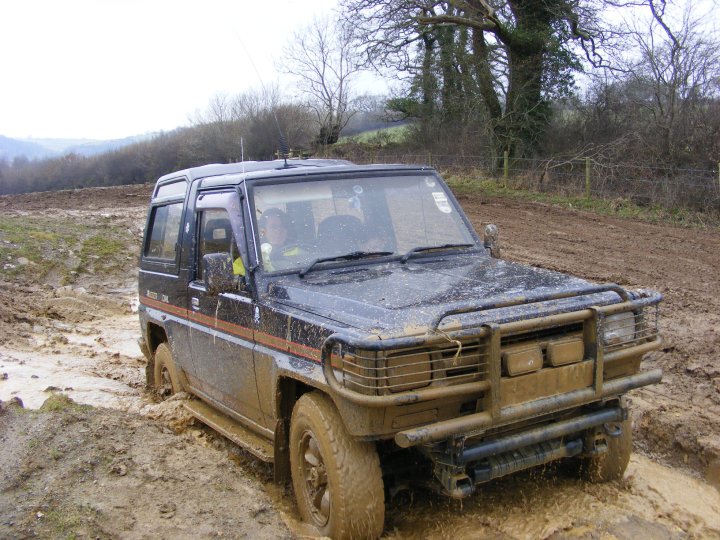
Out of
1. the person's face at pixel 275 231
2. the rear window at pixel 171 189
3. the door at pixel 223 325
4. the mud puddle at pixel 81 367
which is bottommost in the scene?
the mud puddle at pixel 81 367

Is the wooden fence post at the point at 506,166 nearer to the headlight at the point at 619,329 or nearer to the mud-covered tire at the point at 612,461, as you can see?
the mud-covered tire at the point at 612,461

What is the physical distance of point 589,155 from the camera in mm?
21359

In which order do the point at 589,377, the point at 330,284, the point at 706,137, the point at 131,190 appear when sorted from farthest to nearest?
the point at 131,190, the point at 706,137, the point at 330,284, the point at 589,377

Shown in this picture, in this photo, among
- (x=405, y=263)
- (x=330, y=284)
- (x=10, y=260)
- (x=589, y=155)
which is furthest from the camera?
(x=589, y=155)

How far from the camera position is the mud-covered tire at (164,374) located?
6.43 m

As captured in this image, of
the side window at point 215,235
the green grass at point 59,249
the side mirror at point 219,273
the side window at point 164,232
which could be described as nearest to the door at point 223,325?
the side window at point 215,235

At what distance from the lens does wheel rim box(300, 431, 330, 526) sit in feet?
13.3

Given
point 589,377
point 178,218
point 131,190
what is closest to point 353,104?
point 131,190

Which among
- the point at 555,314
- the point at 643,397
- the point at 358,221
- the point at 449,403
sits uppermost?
the point at 358,221

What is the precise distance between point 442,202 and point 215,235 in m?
1.72

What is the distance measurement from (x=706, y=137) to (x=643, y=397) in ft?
46.8

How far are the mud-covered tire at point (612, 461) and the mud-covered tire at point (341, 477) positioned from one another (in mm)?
1523

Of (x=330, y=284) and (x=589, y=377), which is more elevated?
(x=330, y=284)

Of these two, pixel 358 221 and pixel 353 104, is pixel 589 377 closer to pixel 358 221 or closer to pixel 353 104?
pixel 358 221
